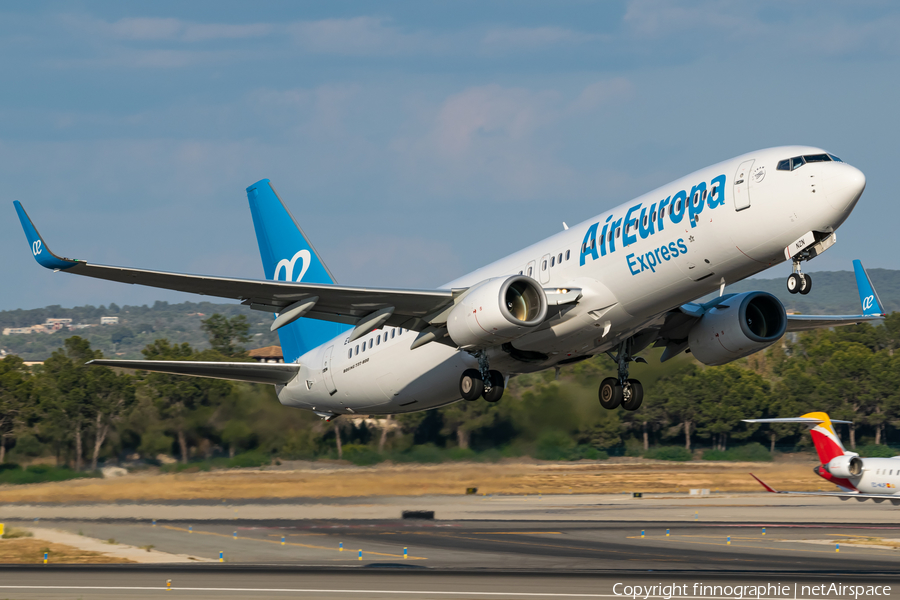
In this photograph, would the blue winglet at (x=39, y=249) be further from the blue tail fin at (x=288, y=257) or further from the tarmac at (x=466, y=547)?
the blue tail fin at (x=288, y=257)

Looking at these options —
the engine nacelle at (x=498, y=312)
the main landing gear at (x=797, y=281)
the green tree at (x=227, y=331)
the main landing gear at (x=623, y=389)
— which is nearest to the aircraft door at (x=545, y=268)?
the engine nacelle at (x=498, y=312)

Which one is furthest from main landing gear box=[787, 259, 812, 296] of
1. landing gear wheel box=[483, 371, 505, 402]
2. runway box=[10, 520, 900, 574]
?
runway box=[10, 520, 900, 574]

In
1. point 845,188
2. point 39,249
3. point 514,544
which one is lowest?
point 514,544

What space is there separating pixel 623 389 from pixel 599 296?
5.80m

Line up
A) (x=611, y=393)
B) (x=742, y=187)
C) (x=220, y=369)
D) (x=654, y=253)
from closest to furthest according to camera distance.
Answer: (x=742, y=187) < (x=654, y=253) < (x=611, y=393) < (x=220, y=369)

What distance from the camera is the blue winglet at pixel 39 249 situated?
936 inches

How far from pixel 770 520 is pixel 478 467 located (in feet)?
56.8

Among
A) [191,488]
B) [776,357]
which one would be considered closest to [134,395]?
[191,488]

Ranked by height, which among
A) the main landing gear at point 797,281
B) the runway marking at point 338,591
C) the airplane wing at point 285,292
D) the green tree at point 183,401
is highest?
the airplane wing at point 285,292

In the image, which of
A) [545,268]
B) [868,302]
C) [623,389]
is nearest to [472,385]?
[545,268]

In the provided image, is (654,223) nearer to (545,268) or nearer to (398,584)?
(545,268)

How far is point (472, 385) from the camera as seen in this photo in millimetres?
28391

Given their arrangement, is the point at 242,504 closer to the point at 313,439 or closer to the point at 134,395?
the point at 313,439

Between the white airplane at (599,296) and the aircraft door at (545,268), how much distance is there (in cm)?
4
